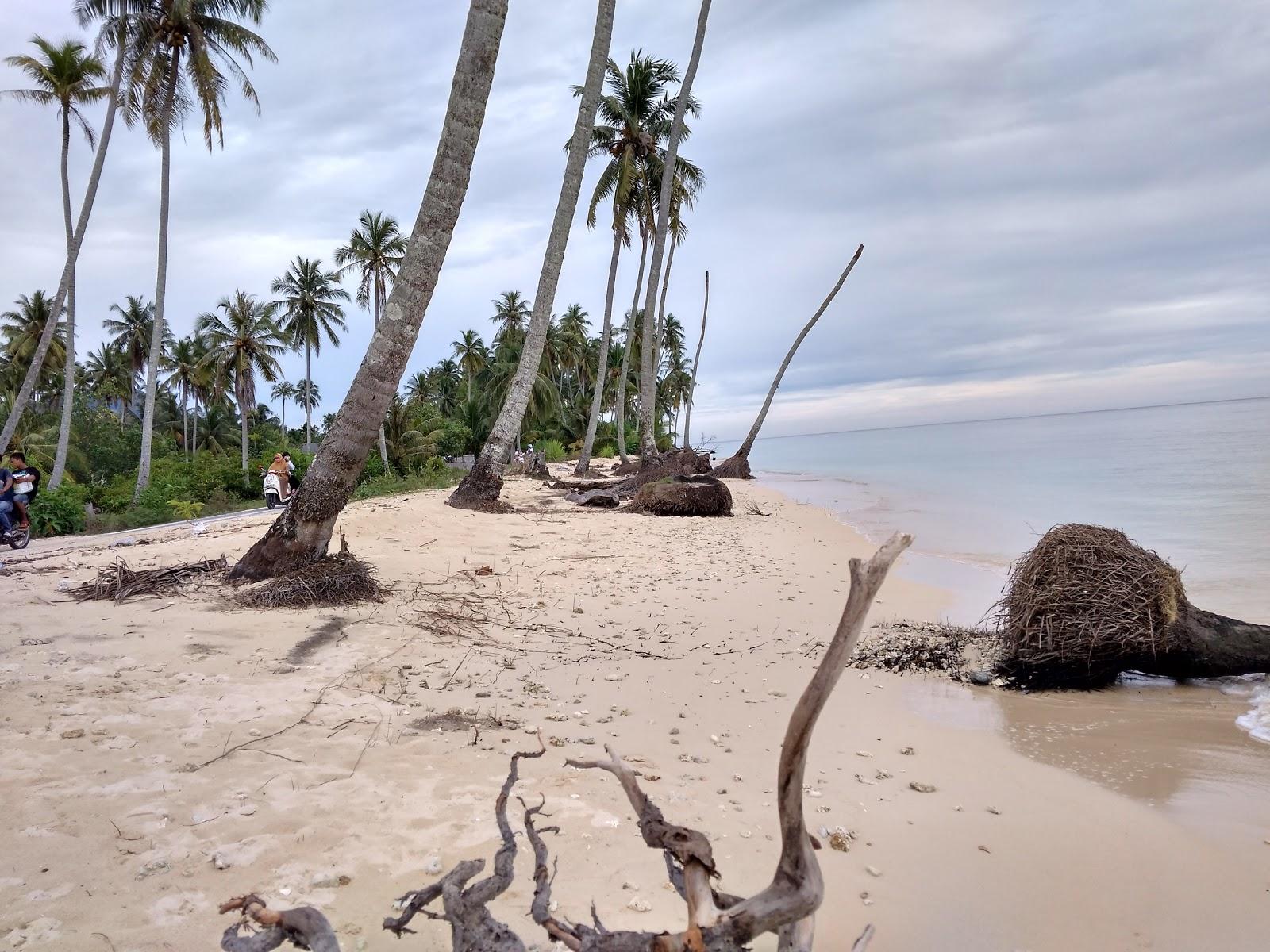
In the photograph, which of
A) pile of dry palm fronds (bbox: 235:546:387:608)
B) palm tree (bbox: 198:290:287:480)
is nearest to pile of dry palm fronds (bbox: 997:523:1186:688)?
pile of dry palm fronds (bbox: 235:546:387:608)

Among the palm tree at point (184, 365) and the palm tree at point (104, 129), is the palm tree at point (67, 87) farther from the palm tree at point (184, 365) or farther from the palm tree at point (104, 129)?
the palm tree at point (184, 365)

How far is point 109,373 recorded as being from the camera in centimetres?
4562

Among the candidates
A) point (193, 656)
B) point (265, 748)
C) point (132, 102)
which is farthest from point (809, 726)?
point (132, 102)

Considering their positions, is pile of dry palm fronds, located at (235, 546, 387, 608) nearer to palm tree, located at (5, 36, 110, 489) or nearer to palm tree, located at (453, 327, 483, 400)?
palm tree, located at (5, 36, 110, 489)

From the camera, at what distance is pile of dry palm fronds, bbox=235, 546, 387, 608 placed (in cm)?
568

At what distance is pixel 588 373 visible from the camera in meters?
56.7

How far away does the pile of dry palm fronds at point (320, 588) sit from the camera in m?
5.68

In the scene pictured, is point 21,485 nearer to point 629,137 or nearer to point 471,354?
point 629,137

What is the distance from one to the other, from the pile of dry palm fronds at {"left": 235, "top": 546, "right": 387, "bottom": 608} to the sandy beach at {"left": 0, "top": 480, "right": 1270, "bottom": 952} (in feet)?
0.63

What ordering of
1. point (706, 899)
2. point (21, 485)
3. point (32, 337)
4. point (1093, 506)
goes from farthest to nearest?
1. point (32, 337)
2. point (1093, 506)
3. point (21, 485)
4. point (706, 899)

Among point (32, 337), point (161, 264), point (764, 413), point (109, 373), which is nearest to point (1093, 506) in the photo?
point (764, 413)

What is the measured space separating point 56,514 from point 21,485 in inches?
165

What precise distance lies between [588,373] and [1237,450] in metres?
39.4

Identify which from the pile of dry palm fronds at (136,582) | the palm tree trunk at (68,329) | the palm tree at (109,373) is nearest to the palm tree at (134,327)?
the palm tree at (109,373)
